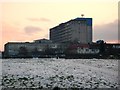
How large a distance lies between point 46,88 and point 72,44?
16223cm

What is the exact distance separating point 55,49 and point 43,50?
27.6ft

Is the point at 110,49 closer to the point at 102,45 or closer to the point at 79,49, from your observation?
the point at 102,45

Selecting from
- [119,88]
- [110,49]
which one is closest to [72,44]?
[110,49]

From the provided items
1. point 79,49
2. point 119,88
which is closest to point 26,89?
point 119,88

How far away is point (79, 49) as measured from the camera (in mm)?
176500

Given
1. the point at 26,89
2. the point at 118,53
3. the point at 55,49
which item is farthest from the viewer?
the point at 55,49

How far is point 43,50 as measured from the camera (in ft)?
599

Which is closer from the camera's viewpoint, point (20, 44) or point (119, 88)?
point (119, 88)

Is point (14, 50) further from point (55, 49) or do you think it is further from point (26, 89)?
point (26, 89)

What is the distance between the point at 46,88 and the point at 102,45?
518 feet

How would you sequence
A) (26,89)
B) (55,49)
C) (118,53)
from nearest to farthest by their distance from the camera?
(26,89), (118,53), (55,49)

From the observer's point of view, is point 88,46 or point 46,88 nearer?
point 46,88

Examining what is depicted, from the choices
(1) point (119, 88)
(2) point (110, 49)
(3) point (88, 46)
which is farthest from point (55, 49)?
(1) point (119, 88)

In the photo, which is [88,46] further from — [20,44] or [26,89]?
[26,89]
